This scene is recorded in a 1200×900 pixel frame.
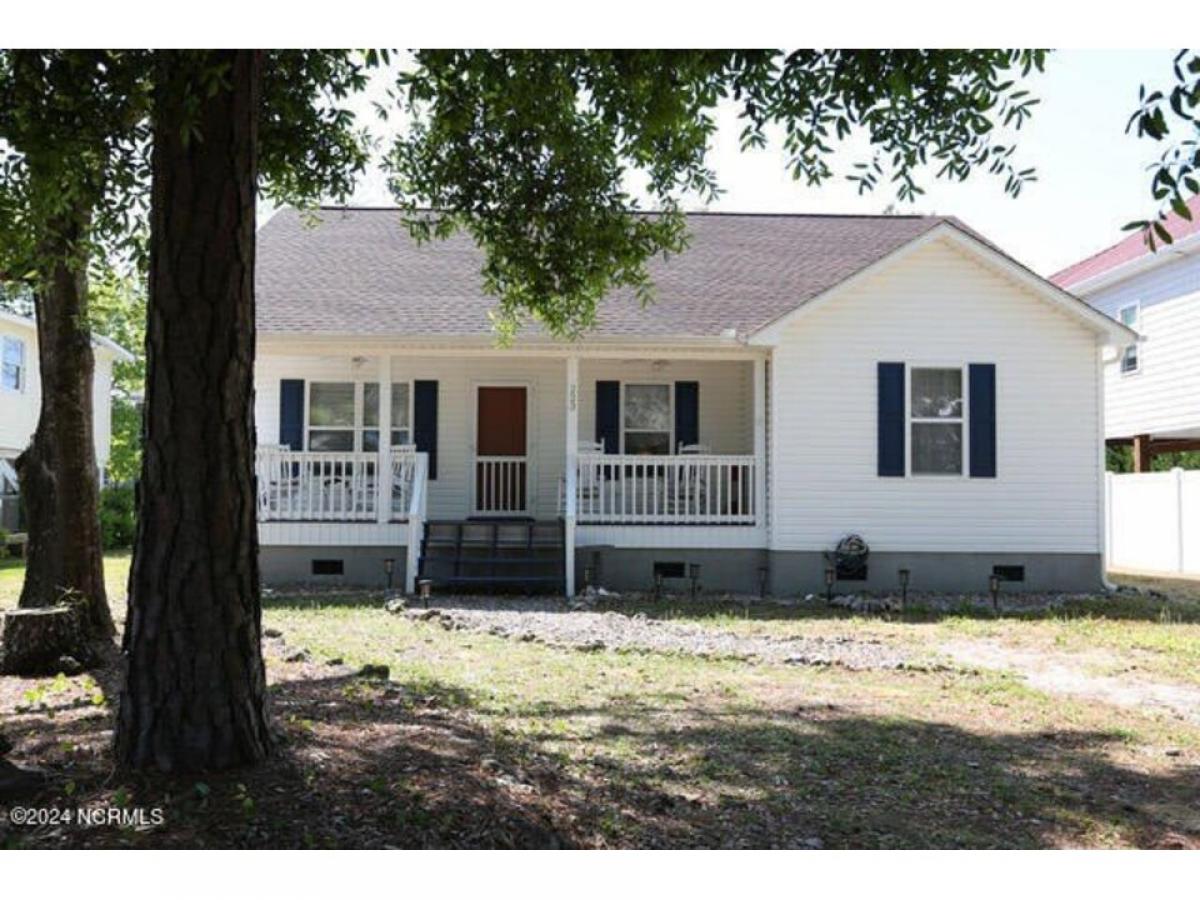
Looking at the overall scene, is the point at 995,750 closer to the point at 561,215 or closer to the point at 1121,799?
the point at 1121,799

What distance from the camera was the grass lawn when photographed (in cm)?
402

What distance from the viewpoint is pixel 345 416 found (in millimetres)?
16016

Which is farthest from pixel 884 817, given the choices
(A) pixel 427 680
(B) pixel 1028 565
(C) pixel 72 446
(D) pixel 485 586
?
(B) pixel 1028 565

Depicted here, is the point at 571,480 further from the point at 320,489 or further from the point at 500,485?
the point at 320,489

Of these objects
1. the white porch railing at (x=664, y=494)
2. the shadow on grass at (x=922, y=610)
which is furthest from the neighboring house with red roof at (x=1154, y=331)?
the white porch railing at (x=664, y=494)

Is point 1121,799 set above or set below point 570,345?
below

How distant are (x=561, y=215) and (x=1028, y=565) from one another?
372 inches

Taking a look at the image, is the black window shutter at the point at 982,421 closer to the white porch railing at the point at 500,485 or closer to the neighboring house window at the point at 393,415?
the white porch railing at the point at 500,485

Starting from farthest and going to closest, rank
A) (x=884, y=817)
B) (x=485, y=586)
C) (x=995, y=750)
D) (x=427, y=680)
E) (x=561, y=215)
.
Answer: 1. (x=485, y=586)
2. (x=561, y=215)
3. (x=427, y=680)
4. (x=995, y=750)
5. (x=884, y=817)

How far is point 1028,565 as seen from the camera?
14.3m

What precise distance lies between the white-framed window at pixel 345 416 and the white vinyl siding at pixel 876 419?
5.93 metres

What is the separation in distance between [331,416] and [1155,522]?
619 inches

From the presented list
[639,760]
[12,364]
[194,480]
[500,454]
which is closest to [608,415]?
A: [500,454]

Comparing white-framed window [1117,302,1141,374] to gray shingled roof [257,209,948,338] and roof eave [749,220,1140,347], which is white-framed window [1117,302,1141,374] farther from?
roof eave [749,220,1140,347]
